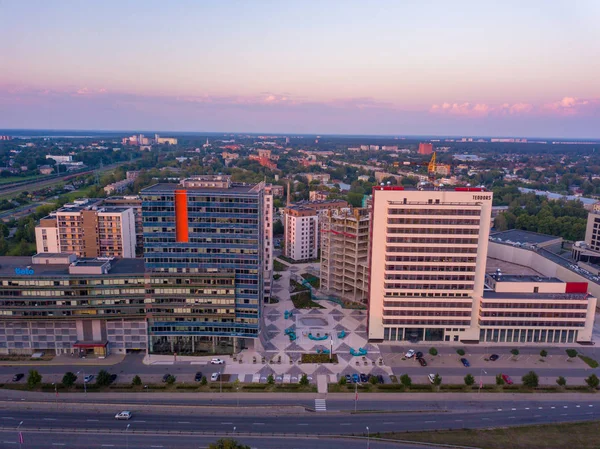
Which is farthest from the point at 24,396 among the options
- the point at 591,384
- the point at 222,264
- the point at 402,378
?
the point at 591,384

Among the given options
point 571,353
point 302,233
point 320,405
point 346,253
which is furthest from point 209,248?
point 571,353

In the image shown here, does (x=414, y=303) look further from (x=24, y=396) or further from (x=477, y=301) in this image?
(x=24, y=396)

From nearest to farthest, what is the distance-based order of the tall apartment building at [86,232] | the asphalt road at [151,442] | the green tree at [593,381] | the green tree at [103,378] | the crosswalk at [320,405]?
the asphalt road at [151,442] < the crosswalk at [320,405] < the green tree at [103,378] < the green tree at [593,381] < the tall apartment building at [86,232]

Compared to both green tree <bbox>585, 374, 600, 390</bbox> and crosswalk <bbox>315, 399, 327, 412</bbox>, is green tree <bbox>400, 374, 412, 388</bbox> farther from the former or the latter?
green tree <bbox>585, 374, 600, 390</bbox>

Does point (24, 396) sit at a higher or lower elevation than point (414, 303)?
lower

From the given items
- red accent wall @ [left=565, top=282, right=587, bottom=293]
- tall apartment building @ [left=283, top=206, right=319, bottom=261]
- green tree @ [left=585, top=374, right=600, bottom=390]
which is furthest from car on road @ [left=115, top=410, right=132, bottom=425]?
tall apartment building @ [left=283, top=206, right=319, bottom=261]

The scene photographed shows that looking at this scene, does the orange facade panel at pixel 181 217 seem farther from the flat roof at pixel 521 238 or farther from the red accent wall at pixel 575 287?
the flat roof at pixel 521 238

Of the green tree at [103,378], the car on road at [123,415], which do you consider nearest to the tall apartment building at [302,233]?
the green tree at [103,378]
